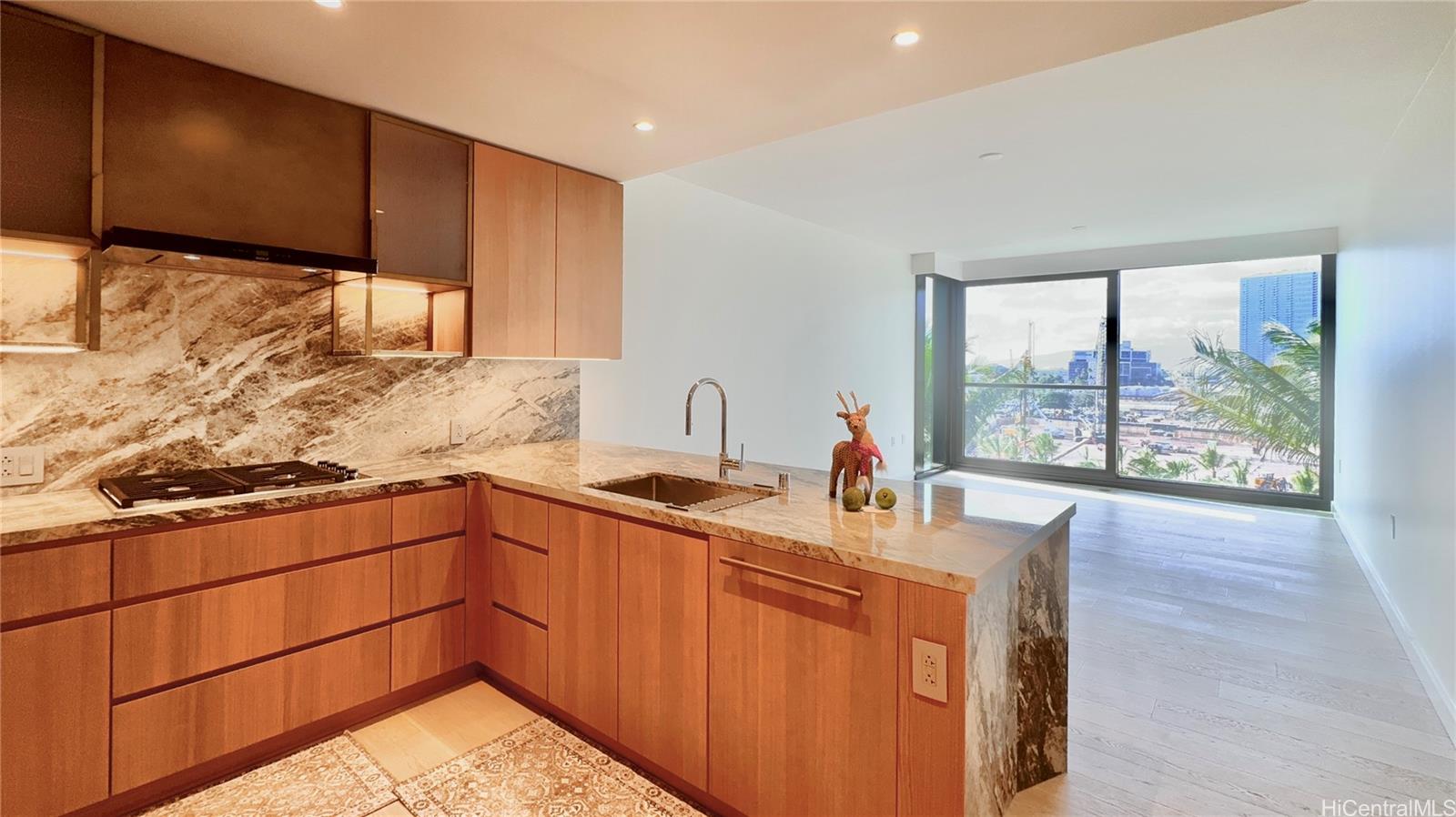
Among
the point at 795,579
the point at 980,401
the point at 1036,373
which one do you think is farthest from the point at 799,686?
the point at 980,401

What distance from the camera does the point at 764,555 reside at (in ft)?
5.52

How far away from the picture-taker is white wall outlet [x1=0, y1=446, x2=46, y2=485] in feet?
6.55

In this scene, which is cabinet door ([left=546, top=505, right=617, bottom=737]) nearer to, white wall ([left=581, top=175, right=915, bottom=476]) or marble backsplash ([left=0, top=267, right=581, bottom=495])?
marble backsplash ([left=0, top=267, right=581, bottom=495])

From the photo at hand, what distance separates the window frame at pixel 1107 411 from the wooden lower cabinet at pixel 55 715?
274 inches

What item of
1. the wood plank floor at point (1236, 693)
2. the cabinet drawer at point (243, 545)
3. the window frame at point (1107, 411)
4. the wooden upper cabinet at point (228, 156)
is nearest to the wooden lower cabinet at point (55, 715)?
the cabinet drawer at point (243, 545)

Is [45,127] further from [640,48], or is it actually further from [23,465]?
[640,48]

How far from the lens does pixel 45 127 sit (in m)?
1.85

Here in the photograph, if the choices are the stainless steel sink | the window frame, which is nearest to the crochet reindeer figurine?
the stainless steel sink

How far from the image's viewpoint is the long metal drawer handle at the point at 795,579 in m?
1.51

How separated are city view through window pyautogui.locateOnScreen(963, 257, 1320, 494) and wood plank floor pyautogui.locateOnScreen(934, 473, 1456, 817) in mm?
2058

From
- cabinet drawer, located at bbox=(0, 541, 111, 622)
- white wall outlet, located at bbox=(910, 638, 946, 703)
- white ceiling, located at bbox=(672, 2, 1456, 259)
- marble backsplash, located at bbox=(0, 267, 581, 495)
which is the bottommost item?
white wall outlet, located at bbox=(910, 638, 946, 703)

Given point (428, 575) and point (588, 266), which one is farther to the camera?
point (588, 266)

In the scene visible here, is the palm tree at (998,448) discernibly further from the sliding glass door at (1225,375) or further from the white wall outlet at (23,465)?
the white wall outlet at (23,465)

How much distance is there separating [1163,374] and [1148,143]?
13.4 ft
